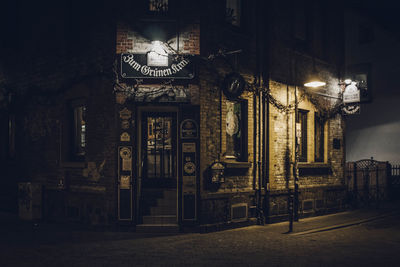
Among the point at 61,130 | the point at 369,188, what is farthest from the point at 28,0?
the point at 369,188

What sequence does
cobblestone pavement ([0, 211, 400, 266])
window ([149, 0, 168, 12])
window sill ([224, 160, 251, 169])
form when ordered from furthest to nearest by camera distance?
1. window sill ([224, 160, 251, 169])
2. window ([149, 0, 168, 12])
3. cobblestone pavement ([0, 211, 400, 266])

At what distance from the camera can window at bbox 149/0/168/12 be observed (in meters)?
10.7

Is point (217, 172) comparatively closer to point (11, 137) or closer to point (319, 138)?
point (319, 138)

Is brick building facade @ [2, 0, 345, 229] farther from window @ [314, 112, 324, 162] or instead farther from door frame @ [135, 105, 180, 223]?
window @ [314, 112, 324, 162]

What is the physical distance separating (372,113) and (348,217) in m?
12.6

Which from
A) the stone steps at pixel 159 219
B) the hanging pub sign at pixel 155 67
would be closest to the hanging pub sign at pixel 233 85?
the hanging pub sign at pixel 155 67

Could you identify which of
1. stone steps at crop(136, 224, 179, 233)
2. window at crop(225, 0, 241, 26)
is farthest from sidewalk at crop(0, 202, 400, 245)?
window at crop(225, 0, 241, 26)

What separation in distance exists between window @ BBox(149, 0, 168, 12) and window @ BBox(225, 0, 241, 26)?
1.86 m

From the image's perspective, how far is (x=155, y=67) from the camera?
402 inches

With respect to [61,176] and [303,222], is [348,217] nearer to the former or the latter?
[303,222]

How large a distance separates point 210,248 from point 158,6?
628 centimetres

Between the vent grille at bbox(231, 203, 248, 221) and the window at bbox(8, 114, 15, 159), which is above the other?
the window at bbox(8, 114, 15, 159)

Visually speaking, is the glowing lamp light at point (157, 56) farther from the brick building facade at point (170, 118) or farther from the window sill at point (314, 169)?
the window sill at point (314, 169)

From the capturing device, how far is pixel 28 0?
1348 centimetres
